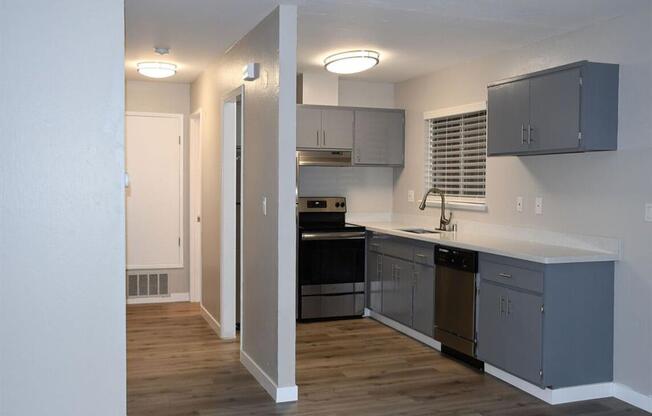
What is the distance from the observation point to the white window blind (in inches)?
221

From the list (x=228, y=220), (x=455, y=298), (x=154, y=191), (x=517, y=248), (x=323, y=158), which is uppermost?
(x=323, y=158)

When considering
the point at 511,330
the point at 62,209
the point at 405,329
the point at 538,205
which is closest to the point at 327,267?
the point at 405,329

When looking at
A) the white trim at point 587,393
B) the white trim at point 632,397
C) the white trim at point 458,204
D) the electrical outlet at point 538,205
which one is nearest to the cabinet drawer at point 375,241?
the white trim at point 458,204

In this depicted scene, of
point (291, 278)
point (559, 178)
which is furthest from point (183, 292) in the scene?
point (559, 178)

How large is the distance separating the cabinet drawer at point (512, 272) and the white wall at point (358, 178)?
8.21 feet

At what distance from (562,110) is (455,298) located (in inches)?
62.2

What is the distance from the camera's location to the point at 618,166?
4070mm

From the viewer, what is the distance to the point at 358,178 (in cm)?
688

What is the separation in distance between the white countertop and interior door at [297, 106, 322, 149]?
4.02 feet

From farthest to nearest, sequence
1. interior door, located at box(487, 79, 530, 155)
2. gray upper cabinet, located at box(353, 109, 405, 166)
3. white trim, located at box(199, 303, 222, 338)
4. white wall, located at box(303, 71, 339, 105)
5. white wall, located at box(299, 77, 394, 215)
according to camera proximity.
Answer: white wall, located at box(299, 77, 394, 215)
gray upper cabinet, located at box(353, 109, 405, 166)
white wall, located at box(303, 71, 339, 105)
white trim, located at box(199, 303, 222, 338)
interior door, located at box(487, 79, 530, 155)

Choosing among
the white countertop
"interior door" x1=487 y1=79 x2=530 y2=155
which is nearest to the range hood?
the white countertop

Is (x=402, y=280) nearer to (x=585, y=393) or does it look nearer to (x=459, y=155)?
(x=459, y=155)

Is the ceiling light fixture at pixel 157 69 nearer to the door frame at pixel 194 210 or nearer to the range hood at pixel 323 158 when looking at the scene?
the door frame at pixel 194 210

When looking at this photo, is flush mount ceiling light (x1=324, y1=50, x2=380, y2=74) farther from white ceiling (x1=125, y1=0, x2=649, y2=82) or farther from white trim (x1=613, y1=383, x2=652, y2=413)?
white trim (x1=613, y1=383, x2=652, y2=413)
